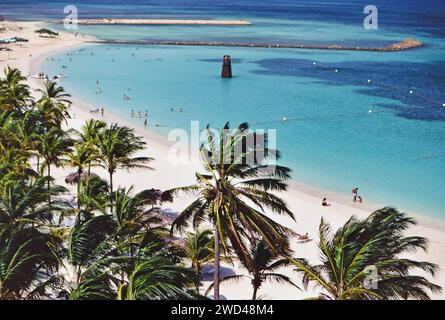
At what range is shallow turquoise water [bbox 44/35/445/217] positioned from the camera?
4003 cm

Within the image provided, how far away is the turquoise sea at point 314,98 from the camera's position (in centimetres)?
4028

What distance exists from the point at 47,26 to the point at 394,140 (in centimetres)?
10974

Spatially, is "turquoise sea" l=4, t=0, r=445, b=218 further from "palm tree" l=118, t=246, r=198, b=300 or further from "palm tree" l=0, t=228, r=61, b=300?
"palm tree" l=0, t=228, r=61, b=300

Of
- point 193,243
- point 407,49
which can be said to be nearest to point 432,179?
point 193,243

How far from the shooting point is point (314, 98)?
6694cm

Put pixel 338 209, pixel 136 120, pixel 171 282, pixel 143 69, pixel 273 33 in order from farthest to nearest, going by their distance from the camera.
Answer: pixel 273 33, pixel 143 69, pixel 136 120, pixel 338 209, pixel 171 282

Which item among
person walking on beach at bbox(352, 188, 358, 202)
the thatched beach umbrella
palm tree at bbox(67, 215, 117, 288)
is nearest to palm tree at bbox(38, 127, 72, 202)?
the thatched beach umbrella

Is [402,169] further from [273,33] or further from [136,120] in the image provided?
[273,33]

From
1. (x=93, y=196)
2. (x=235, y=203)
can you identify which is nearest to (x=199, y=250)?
(x=235, y=203)

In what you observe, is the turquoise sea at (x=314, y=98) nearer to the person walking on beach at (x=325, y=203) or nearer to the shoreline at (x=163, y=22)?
the person walking on beach at (x=325, y=203)

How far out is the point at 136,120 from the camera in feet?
178

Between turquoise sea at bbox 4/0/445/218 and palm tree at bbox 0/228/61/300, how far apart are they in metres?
24.8

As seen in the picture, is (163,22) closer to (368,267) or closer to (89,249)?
(89,249)
